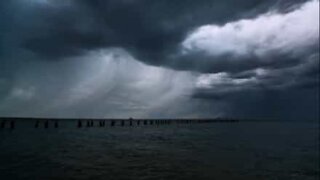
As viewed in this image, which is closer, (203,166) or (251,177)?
(251,177)

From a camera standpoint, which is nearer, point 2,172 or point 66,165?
point 2,172

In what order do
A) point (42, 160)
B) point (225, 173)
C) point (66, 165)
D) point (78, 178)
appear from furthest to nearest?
point (42, 160) < point (66, 165) < point (225, 173) < point (78, 178)

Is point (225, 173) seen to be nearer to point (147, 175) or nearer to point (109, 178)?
point (147, 175)

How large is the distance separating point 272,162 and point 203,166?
318 inches

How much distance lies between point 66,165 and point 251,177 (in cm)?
1338

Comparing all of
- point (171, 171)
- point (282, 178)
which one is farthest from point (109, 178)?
point (282, 178)

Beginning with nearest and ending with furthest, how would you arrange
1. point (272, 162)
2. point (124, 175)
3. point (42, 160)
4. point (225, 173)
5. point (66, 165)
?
1. point (124, 175)
2. point (225, 173)
3. point (66, 165)
4. point (42, 160)
5. point (272, 162)

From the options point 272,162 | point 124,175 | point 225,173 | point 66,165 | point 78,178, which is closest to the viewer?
point 78,178

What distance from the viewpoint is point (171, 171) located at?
2725cm

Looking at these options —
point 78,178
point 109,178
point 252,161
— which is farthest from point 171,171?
point 252,161

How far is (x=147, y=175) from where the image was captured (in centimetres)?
2514

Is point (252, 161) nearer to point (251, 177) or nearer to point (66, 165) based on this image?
point (251, 177)

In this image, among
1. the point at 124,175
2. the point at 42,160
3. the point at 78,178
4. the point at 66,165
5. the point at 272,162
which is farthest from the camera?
the point at 272,162

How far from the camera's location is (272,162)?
34719 mm
